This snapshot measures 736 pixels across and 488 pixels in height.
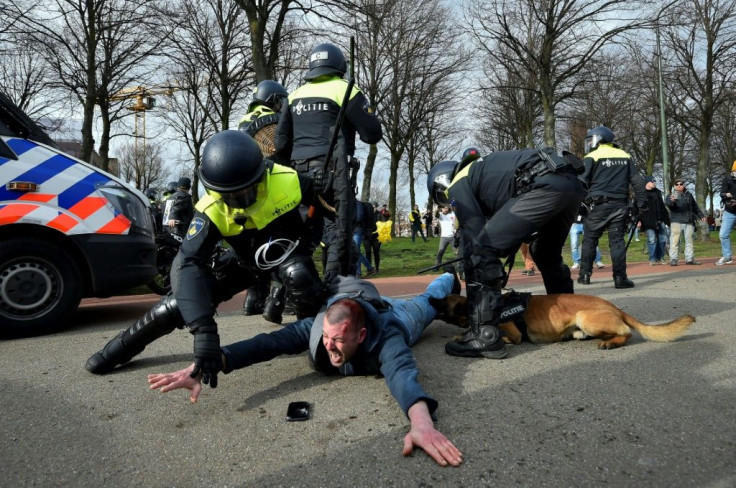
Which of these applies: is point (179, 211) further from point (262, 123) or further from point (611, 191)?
point (611, 191)

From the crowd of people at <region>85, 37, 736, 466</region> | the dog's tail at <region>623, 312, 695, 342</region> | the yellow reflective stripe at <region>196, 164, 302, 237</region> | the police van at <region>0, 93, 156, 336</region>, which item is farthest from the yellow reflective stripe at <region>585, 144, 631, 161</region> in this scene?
the police van at <region>0, 93, 156, 336</region>

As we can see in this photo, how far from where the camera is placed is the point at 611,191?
7.04 metres

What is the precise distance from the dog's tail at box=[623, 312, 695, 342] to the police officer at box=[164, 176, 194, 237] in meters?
6.90

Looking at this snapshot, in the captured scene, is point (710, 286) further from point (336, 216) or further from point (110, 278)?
point (110, 278)

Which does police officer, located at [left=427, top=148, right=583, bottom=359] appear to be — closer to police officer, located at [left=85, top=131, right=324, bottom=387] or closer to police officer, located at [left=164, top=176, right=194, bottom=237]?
police officer, located at [left=85, top=131, right=324, bottom=387]

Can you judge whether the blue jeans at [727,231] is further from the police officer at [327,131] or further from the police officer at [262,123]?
the police officer at [262,123]

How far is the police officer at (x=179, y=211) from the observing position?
340 inches

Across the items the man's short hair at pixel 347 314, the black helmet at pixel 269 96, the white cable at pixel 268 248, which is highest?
the black helmet at pixel 269 96

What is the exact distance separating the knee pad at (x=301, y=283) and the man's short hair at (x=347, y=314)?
399 mm

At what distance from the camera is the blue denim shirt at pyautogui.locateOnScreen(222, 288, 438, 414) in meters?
2.48

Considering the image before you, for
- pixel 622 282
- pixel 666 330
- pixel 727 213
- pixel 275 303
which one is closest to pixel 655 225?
pixel 727 213

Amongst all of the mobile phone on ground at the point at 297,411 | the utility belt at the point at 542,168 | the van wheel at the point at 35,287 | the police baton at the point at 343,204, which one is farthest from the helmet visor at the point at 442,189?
the van wheel at the point at 35,287

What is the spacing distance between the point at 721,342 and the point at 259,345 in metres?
2.92

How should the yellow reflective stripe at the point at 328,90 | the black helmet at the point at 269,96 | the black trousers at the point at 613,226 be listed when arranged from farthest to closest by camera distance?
the black trousers at the point at 613,226 < the black helmet at the point at 269,96 < the yellow reflective stripe at the point at 328,90
